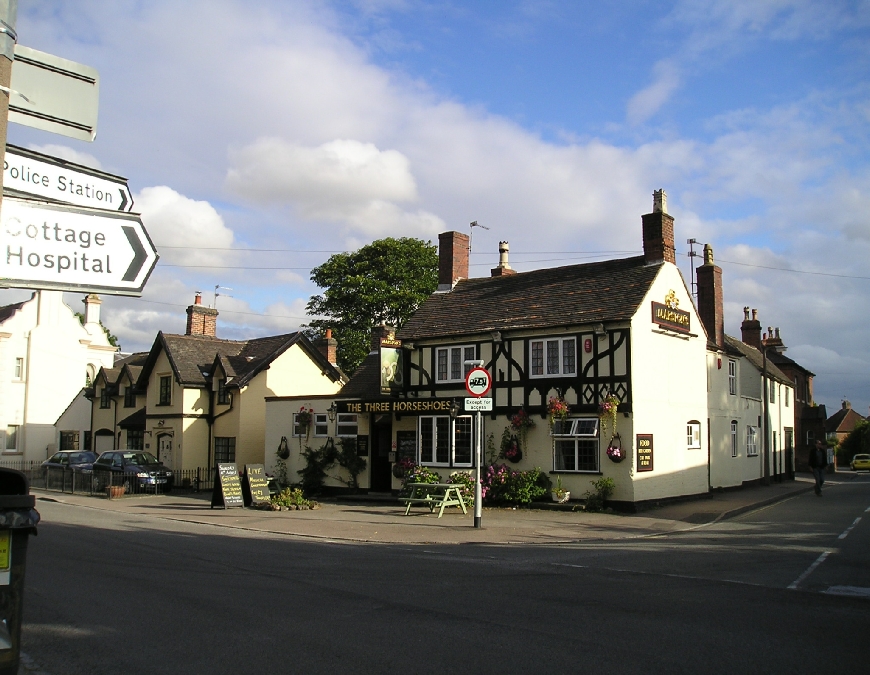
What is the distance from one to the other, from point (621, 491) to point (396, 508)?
6604mm

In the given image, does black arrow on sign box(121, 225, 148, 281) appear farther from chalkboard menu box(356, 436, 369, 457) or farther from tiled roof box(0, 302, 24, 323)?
tiled roof box(0, 302, 24, 323)

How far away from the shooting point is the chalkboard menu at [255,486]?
2223cm

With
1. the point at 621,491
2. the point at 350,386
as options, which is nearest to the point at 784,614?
the point at 621,491

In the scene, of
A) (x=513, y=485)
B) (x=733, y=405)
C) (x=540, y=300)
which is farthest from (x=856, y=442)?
(x=513, y=485)

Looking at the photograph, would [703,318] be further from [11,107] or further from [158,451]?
[11,107]

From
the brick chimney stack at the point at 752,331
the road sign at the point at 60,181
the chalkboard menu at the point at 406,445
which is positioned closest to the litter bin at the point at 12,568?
the road sign at the point at 60,181

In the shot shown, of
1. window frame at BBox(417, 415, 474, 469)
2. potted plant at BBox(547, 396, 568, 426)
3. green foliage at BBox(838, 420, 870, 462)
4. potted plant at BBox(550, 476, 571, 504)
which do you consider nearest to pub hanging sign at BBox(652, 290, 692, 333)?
potted plant at BBox(547, 396, 568, 426)

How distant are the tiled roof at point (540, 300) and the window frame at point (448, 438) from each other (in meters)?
2.84

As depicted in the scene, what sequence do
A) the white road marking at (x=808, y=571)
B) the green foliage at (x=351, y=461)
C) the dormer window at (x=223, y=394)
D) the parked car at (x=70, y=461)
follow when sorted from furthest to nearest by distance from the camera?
the dormer window at (x=223, y=394) → the parked car at (x=70, y=461) → the green foliage at (x=351, y=461) → the white road marking at (x=808, y=571)

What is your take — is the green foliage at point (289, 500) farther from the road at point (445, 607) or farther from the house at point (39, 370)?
the house at point (39, 370)

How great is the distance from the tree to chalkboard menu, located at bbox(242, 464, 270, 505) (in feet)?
77.8

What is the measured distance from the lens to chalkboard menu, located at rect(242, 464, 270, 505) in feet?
72.9

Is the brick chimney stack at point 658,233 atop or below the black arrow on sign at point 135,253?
atop

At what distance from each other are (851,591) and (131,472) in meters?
25.7
